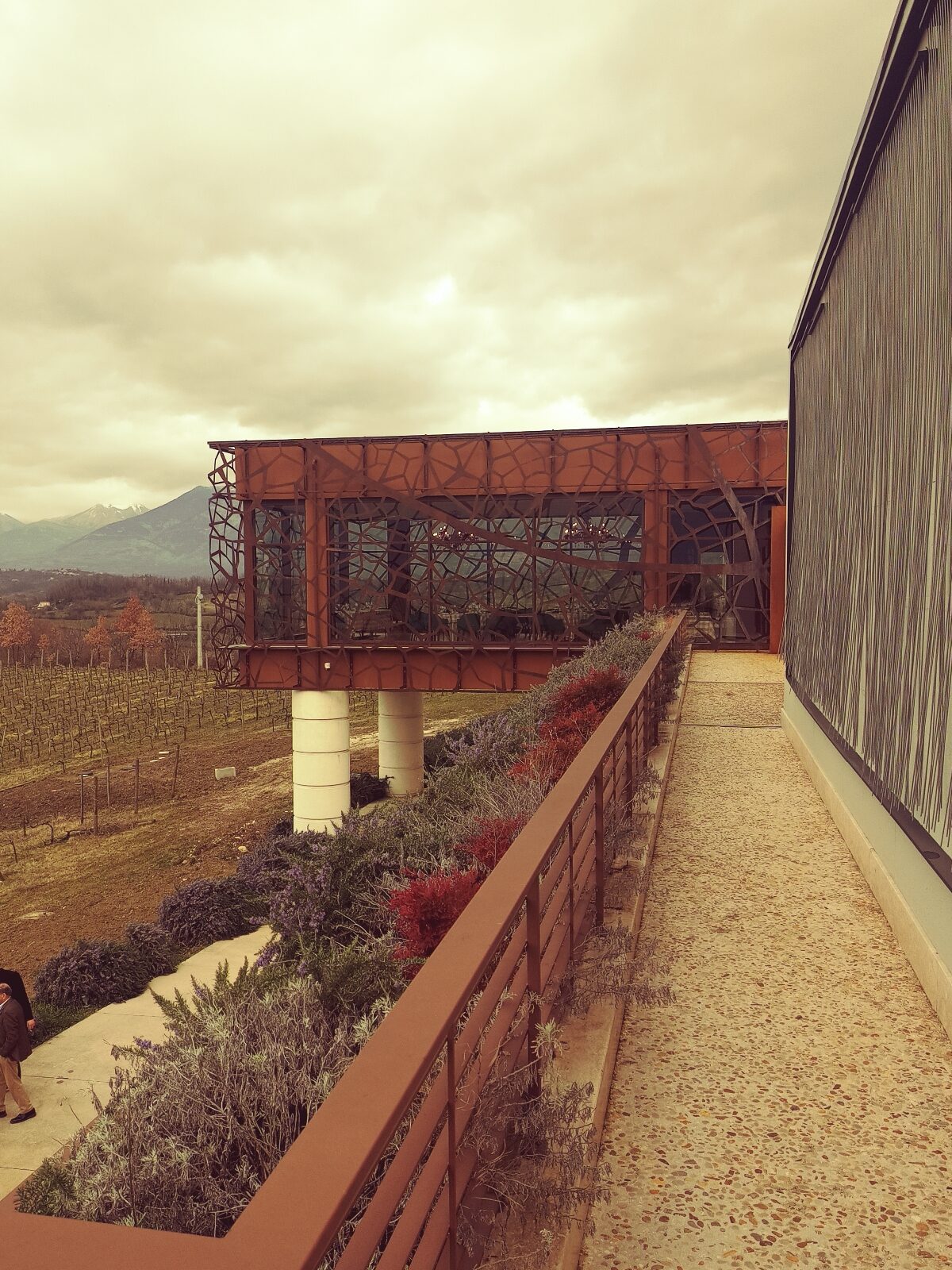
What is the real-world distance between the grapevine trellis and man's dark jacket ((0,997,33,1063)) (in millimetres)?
21301

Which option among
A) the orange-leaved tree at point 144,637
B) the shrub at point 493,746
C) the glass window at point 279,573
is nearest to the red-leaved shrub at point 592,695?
the shrub at point 493,746

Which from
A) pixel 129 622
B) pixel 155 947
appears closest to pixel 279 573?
pixel 155 947

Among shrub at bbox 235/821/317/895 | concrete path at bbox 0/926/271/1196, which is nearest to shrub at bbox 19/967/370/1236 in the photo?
concrete path at bbox 0/926/271/1196

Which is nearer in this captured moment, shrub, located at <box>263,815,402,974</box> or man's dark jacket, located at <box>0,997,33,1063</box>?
shrub, located at <box>263,815,402,974</box>

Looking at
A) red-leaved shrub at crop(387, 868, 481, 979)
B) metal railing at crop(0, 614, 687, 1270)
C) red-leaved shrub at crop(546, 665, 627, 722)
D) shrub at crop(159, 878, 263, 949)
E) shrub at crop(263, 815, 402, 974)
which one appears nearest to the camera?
metal railing at crop(0, 614, 687, 1270)

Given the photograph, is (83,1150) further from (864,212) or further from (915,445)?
(864,212)

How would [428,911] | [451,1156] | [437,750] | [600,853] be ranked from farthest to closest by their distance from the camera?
1. [437,750]
2. [600,853]
3. [428,911]
4. [451,1156]

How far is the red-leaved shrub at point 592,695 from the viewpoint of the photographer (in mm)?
7273

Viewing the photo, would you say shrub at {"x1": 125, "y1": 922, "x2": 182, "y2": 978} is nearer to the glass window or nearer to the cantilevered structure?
the cantilevered structure

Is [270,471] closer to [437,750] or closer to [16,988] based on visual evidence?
[437,750]

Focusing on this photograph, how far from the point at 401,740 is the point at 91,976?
13.4m

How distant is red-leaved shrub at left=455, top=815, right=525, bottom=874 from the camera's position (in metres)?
4.08

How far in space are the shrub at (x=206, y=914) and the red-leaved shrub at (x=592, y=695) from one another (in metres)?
9.47

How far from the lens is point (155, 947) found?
1382 cm
